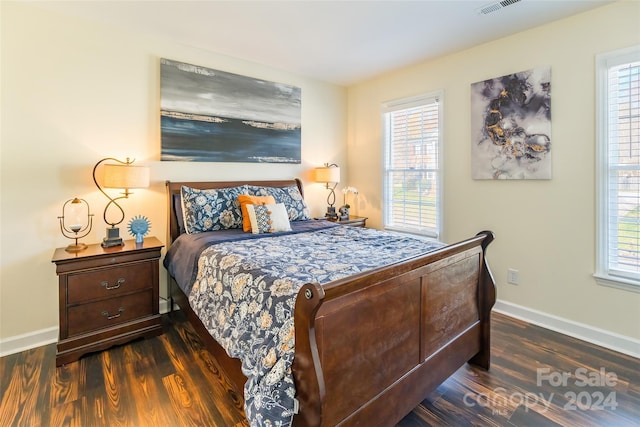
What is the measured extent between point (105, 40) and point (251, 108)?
54.6 inches

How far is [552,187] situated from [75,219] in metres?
3.98

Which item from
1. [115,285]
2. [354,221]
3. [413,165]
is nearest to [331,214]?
[354,221]

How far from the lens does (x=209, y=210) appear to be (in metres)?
2.98

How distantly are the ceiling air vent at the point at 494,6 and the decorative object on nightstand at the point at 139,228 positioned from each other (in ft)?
10.6

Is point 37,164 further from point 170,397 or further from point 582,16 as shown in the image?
point 582,16

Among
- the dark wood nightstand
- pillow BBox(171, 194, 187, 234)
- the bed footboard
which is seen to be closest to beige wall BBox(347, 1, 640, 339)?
the dark wood nightstand

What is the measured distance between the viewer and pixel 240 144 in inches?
139

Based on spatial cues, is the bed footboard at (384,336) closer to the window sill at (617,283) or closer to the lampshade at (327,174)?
the window sill at (617,283)

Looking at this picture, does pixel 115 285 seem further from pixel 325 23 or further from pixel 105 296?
pixel 325 23

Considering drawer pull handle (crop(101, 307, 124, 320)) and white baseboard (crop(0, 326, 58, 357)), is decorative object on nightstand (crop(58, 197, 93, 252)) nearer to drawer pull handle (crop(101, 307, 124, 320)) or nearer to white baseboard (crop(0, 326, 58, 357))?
drawer pull handle (crop(101, 307, 124, 320))

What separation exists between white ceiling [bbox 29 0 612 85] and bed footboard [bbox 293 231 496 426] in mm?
1854

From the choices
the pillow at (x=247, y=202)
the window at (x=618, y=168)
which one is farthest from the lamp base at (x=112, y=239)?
the window at (x=618, y=168)

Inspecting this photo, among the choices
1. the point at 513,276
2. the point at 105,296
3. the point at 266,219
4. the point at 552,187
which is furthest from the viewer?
the point at 513,276

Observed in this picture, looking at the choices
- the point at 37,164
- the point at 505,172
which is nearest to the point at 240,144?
the point at 37,164
